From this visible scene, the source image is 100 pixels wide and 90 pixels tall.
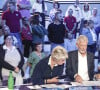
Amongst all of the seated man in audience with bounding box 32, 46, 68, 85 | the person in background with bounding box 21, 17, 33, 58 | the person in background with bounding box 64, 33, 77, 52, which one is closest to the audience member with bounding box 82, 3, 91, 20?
the person in background with bounding box 64, 33, 77, 52

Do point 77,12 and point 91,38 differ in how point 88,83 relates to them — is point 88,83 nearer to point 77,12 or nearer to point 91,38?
point 91,38

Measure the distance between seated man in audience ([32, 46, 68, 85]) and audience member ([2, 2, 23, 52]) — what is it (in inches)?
165

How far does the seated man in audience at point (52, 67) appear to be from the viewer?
456cm

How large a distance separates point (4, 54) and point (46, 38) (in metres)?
3.01

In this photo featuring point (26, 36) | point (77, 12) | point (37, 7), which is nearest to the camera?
point (26, 36)

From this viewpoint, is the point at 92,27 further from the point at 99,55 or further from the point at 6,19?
the point at 6,19

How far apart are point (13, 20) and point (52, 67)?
→ 14.1 ft

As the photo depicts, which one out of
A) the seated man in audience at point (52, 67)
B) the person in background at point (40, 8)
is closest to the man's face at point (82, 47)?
the seated man in audience at point (52, 67)

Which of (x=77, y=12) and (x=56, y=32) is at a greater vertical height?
(x=77, y=12)

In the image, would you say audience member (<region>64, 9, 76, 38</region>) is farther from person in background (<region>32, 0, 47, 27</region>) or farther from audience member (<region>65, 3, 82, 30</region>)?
person in background (<region>32, 0, 47, 27</region>)

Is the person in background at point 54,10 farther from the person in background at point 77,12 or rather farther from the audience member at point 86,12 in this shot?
the audience member at point 86,12

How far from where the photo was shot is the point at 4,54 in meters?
6.79

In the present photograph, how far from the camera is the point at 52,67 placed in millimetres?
4648

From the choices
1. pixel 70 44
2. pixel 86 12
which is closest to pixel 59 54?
pixel 70 44
